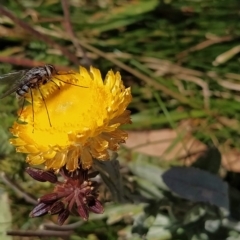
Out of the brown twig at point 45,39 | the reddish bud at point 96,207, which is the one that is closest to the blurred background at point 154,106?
the brown twig at point 45,39

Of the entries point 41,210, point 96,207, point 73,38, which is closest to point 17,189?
point 41,210

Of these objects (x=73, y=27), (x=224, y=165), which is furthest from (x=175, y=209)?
(x=73, y=27)

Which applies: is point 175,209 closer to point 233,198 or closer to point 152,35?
point 233,198

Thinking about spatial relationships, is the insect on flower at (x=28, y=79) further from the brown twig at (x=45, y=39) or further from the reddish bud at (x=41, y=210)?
the brown twig at (x=45, y=39)

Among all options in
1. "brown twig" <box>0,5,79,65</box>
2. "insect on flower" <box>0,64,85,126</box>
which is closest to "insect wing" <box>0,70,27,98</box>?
"insect on flower" <box>0,64,85,126</box>

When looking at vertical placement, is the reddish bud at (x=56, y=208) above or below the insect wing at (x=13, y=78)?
below
